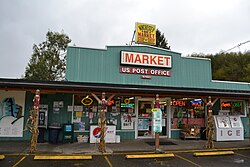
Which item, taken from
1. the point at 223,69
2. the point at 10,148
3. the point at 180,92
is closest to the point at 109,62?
the point at 180,92

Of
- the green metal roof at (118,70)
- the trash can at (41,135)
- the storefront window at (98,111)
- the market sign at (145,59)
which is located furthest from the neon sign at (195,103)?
the trash can at (41,135)

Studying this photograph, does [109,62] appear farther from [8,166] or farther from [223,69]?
[223,69]

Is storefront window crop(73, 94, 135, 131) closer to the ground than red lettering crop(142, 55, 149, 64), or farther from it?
closer to the ground

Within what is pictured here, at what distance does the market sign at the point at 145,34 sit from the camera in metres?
15.0

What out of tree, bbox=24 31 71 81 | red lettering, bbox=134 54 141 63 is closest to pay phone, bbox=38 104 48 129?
red lettering, bbox=134 54 141 63

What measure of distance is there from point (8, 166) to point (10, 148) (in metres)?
2.79

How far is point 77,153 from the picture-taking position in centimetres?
848

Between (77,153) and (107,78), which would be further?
(107,78)

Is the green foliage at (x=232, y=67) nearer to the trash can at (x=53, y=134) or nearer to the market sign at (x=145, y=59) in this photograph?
the market sign at (x=145, y=59)

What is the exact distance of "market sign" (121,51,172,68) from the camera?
1297 centimetres

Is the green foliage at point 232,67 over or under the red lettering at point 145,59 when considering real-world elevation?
over

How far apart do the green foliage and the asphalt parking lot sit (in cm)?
3108

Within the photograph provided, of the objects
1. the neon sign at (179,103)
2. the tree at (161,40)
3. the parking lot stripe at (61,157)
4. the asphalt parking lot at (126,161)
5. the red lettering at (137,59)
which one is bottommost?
the asphalt parking lot at (126,161)

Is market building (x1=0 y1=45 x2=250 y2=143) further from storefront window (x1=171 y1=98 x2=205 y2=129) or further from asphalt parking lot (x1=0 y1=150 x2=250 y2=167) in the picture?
asphalt parking lot (x1=0 y1=150 x2=250 y2=167)
